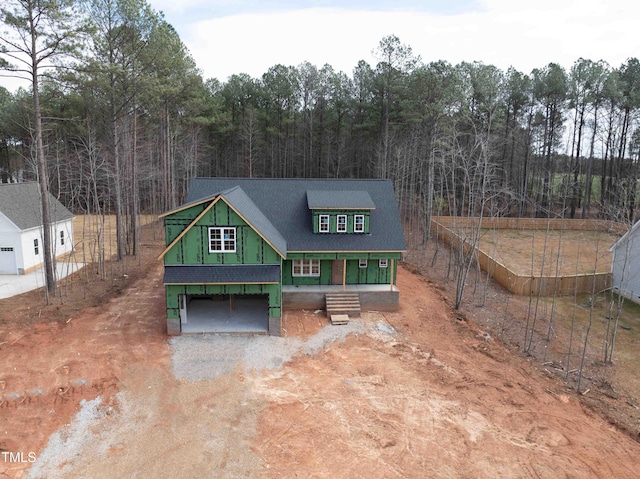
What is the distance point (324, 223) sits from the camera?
20719 mm

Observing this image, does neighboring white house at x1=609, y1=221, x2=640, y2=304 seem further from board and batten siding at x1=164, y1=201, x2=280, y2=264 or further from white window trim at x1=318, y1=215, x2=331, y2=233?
board and batten siding at x1=164, y1=201, x2=280, y2=264

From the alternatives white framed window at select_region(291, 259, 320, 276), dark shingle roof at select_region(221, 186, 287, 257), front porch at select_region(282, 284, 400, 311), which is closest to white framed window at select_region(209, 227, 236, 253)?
dark shingle roof at select_region(221, 186, 287, 257)

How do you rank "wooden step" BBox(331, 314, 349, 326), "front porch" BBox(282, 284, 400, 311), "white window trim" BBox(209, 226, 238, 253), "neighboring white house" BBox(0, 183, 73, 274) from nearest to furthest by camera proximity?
"white window trim" BBox(209, 226, 238, 253) < "wooden step" BBox(331, 314, 349, 326) < "front porch" BBox(282, 284, 400, 311) < "neighboring white house" BBox(0, 183, 73, 274)

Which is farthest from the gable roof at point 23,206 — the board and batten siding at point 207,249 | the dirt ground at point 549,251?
the dirt ground at point 549,251

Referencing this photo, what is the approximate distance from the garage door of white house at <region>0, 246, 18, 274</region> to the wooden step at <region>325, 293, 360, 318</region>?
1844cm

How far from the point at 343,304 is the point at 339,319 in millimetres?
1164

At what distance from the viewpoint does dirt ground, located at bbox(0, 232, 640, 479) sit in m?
10.4

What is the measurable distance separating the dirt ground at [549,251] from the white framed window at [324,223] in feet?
40.9

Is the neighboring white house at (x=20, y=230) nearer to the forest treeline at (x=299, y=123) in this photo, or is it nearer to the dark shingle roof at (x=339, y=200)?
the forest treeline at (x=299, y=123)

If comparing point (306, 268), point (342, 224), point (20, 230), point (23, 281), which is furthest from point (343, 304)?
point (20, 230)

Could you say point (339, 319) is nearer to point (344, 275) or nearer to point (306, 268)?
point (344, 275)

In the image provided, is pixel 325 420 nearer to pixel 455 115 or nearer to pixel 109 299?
pixel 109 299

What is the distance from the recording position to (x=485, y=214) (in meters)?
49.0

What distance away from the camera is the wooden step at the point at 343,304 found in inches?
764
